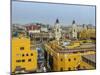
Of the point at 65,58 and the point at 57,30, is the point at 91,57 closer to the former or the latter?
the point at 65,58

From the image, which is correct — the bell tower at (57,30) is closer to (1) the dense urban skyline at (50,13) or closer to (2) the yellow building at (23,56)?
(1) the dense urban skyline at (50,13)

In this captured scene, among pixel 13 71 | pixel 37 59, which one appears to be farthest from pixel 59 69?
pixel 13 71

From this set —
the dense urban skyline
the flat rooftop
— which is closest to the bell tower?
the dense urban skyline

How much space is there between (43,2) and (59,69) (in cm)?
77

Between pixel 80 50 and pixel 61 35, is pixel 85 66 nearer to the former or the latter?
pixel 80 50

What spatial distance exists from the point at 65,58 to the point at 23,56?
48 centimetres

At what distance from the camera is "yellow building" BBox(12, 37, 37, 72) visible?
86.1 inches

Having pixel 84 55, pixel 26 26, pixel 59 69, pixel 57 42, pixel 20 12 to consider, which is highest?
pixel 20 12

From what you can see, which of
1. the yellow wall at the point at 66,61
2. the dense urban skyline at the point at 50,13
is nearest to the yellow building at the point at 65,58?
the yellow wall at the point at 66,61

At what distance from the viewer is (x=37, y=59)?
7.45 feet

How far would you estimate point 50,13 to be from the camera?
92.1 inches

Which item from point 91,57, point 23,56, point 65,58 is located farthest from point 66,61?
point 23,56

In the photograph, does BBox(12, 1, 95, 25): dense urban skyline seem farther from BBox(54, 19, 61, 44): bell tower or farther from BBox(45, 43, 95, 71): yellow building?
BBox(45, 43, 95, 71): yellow building

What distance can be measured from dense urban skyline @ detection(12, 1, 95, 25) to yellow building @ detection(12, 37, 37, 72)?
21cm
